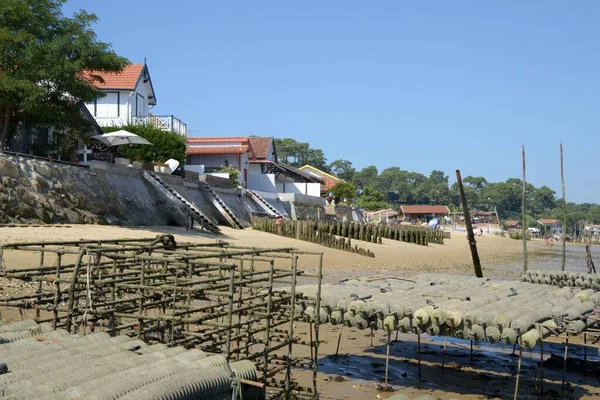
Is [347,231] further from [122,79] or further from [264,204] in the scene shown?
[122,79]

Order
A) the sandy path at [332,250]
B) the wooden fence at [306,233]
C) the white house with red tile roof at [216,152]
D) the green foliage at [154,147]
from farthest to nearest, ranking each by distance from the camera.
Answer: the white house with red tile roof at [216,152] < the green foliage at [154,147] < the wooden fence at [306,233] < the sandy path at [332,250]

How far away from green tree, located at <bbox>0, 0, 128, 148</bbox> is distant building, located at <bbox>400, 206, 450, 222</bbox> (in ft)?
268

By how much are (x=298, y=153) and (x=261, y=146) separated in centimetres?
6956

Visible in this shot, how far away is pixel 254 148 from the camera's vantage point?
210ft

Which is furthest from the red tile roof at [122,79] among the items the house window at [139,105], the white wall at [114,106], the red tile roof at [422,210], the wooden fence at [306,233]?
the red tile roof at [422,210]

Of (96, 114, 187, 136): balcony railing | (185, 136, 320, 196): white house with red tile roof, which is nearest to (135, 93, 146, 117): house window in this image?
(96, 114, 187, 136): balcony railing

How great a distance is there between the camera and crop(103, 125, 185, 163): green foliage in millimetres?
41312

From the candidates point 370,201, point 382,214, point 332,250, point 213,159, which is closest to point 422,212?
point 370,201

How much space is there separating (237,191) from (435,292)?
35.7 metres

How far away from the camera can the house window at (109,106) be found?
48.0m

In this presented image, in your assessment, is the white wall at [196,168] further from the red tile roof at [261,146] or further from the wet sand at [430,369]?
the wet sand at [430,369]

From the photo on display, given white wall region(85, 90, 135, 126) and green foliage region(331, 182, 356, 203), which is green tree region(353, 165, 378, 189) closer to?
green foliage region(331, 182, 356, 203)

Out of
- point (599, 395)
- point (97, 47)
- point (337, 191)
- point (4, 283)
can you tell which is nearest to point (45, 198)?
point (97, 47)

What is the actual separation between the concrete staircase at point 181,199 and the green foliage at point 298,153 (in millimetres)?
91817
